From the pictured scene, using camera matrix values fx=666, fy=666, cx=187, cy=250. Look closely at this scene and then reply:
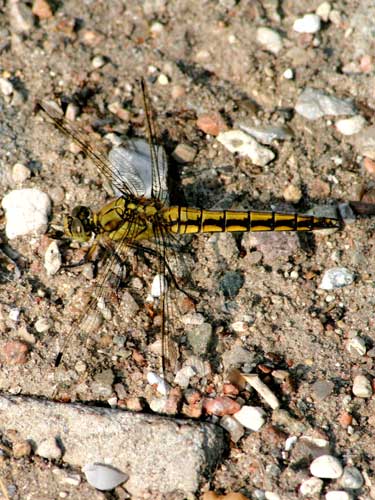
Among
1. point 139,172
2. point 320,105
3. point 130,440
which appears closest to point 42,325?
point 130,440

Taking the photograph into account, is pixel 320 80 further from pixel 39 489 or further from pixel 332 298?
pixel 39 489

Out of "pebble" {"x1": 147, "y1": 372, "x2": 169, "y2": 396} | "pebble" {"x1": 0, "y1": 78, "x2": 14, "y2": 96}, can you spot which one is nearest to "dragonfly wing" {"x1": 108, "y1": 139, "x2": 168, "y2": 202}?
"pebble" {"x1": 0, "y1": 78, "x2": 14, "y2": 96}

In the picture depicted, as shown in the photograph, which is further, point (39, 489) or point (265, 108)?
point (265, 108)

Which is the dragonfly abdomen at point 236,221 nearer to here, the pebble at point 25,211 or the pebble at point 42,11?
the pebble at point 25,211

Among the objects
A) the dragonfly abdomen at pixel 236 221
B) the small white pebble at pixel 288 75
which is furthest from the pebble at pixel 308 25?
the dragonfly abdomen at pixel 236 221

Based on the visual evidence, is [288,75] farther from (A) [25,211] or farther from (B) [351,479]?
(B) [351,479]

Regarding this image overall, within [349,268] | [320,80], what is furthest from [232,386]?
[320,80]
